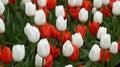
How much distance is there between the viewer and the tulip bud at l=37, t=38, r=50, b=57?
2055mm

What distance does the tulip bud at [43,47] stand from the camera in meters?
2.05

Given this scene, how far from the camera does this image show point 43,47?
206 centimetres

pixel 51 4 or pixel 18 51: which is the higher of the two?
pixel 51 4

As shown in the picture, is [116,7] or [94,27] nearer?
[94,27]

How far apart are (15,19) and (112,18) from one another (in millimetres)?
816

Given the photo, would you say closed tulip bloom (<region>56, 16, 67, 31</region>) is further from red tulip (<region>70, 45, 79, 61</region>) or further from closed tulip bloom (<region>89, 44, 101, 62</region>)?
closed tulip bloom (<region>89, 44, 101, 62</region>)

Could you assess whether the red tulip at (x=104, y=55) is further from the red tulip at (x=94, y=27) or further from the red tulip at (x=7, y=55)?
the red tulip at (x=7, y=55)

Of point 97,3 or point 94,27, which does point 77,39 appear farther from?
point 97,3

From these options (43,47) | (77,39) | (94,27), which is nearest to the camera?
(43,47)

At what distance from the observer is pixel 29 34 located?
7.32 ft

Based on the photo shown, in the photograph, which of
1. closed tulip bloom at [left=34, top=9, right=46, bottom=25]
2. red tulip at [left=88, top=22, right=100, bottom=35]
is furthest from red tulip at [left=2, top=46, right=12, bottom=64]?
red tulip at [left=88, top=22, right=100, bottom=35]

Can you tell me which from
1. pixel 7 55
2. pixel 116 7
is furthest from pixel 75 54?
pixel 116 7

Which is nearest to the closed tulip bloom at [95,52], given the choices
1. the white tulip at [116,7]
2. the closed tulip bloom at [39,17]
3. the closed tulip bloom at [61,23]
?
the closed tulip bloom at [61,23]

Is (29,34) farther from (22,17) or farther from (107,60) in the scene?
(22,17)
